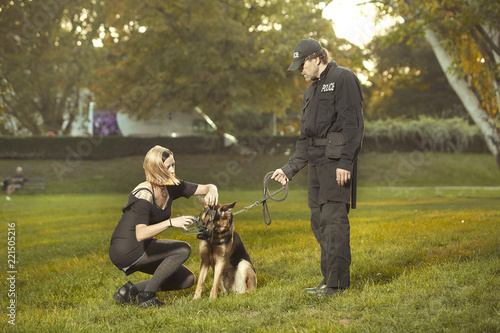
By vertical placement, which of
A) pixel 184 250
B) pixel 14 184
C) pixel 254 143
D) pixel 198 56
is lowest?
pixel 14 184

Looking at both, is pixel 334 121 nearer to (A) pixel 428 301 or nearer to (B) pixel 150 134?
(A) pixel 428 301

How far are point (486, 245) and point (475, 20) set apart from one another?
9.60 m

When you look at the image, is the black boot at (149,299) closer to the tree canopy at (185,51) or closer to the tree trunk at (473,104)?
the tree trunk at (473,104)

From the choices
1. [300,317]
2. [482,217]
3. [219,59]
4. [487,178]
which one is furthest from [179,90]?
[300,317]

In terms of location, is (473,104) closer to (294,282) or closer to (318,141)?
(294,282)

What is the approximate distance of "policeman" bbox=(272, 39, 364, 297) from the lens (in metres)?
5.04

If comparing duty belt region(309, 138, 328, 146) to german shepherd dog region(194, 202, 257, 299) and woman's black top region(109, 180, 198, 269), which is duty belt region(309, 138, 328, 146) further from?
woman's black top region(109, 180, 198, 269)

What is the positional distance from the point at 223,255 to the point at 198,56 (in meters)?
25.4

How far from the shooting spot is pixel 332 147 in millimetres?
5113

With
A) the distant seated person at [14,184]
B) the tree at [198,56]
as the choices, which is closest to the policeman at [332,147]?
the distant seated person at [14,184]

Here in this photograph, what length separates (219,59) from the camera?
29094mm

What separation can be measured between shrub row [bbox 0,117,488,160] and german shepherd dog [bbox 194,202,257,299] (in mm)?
28091

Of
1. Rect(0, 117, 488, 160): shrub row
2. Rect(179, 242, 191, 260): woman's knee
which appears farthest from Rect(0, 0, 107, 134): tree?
Rect(179, 242, 191, 260): woman's knee

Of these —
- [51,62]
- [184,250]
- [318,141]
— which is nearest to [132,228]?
[184,250]
